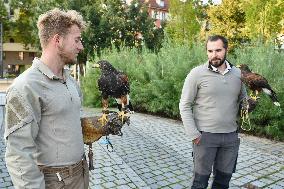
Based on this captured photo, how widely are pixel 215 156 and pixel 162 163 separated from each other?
116 inches

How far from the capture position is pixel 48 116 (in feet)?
7.71

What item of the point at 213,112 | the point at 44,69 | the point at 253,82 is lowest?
the point at 213,112

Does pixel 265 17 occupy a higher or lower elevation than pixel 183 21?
lower

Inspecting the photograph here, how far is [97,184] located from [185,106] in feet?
7.80

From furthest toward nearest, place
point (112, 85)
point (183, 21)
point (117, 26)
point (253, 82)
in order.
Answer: point (183, 21), point (117, 26), point (253, 82), point (112, 85)

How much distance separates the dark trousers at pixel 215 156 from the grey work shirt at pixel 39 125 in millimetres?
1795

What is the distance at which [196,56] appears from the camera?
37.3 ft

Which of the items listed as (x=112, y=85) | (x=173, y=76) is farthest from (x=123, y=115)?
(x=173, y=76)

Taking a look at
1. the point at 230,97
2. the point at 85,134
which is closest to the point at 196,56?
the point at 230,97

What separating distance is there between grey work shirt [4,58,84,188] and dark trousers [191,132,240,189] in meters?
1.79

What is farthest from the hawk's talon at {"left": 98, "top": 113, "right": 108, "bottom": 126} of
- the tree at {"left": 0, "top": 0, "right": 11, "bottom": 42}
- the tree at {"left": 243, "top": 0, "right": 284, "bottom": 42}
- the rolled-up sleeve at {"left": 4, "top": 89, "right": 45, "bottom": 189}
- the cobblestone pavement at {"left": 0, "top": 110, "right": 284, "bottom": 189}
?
the tree at {"left": 0, "top": 0, "right": 11, "bottom": 42}

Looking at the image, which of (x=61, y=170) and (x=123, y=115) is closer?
(x=61, y=170)

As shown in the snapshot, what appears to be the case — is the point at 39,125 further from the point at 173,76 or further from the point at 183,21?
the point at 183,21

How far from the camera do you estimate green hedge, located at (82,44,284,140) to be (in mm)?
9359
